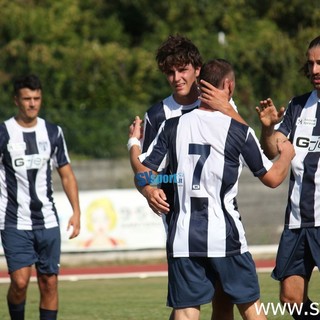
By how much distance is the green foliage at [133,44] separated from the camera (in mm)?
23906

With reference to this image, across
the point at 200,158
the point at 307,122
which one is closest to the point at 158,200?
the point at 200,158

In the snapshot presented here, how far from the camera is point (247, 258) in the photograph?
6207 mm

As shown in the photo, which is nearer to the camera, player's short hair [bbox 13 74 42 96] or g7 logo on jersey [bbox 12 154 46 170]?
g7 logo on jersey [bbox 12 154 46 170]

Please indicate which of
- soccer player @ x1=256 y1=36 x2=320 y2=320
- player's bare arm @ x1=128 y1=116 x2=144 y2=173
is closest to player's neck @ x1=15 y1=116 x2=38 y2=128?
player's bare arm @ x1=128 y1=116 x2=144 y2=173

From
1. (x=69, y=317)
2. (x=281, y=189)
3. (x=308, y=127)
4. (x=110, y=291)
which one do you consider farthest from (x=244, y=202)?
(x=308, y=127)

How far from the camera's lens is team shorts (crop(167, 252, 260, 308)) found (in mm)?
6105

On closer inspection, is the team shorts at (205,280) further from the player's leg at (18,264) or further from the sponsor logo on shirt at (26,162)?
the sponsor logo on shirt at (26,162)

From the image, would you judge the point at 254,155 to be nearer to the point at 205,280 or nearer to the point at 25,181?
→ the point at 205,280

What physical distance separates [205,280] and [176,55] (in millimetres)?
1716

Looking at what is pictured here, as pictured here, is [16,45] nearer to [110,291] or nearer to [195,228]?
[110,291]

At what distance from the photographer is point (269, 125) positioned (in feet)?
20.9

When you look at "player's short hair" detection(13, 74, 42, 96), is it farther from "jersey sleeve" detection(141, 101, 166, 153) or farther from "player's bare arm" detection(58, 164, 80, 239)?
"jersey sleeve" detection(141, 101, 166, 153)

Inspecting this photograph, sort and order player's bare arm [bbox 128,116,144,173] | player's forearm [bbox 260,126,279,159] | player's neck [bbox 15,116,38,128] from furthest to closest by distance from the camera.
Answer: player's neck [bbox 15,116,38,128], player's bare arm [bbox 128,116,144,173], player's forearm [bbox 260,126,279,159]

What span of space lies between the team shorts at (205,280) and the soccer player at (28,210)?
2928mm
